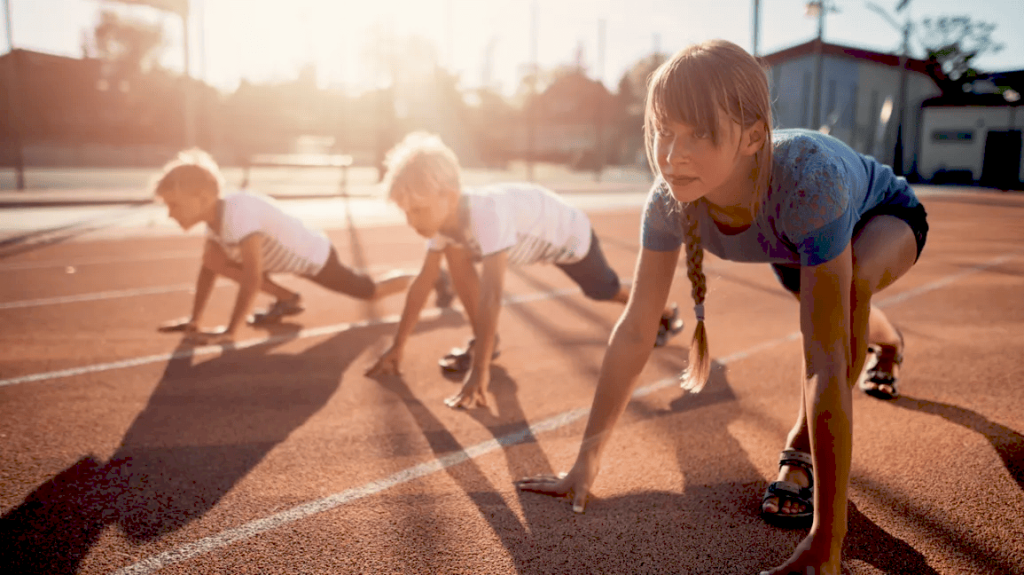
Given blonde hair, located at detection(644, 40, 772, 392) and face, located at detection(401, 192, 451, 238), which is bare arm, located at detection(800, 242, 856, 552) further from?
face, located at detection(401, 192, 451, 238)

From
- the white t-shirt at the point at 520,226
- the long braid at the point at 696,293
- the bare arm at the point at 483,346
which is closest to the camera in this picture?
Answer: the long braid at the point at 696,293

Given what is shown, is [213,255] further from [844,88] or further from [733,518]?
[844,88]

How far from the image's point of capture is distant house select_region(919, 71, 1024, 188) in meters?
35.1

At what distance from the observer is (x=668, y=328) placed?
507 centimetres

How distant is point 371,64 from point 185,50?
46.1 metres

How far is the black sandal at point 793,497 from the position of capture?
253cm

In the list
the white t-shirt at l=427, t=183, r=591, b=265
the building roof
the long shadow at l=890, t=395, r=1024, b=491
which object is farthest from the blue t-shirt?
the building roof

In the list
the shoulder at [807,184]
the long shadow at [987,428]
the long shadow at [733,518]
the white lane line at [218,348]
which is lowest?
the white lane line at [218,348]

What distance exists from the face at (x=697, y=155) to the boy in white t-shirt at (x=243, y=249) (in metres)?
3.71

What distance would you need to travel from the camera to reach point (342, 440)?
339cm

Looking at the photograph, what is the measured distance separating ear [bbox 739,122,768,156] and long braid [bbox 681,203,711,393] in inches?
13.4

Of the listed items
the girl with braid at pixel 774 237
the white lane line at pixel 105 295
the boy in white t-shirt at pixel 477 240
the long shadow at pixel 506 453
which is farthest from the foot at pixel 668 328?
the white lane line at pixel 105 295

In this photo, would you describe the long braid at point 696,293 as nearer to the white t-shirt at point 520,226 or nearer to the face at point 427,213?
the white t-shirt at point 520,226

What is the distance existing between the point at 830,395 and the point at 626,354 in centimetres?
74
